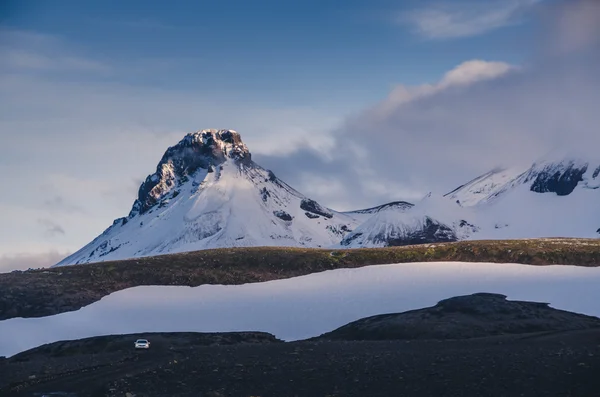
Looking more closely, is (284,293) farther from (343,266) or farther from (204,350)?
(204,350)

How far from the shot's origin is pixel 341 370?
122 feet

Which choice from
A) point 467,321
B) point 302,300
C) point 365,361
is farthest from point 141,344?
point 467,321

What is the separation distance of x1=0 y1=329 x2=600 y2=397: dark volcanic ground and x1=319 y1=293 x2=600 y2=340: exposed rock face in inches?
182

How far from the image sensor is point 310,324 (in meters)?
60.7

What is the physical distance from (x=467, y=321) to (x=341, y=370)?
2118 centimetres

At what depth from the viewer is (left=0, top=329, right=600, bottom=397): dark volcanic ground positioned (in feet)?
105

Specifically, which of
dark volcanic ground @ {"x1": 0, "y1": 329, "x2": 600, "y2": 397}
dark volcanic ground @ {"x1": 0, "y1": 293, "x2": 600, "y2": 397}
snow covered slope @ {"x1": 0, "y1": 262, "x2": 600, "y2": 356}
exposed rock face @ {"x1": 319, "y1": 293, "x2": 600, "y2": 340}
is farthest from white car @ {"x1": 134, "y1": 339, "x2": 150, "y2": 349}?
exposed rock face @ {"x1": 319, "y1": 293, "x2": 600, "y2": 340}

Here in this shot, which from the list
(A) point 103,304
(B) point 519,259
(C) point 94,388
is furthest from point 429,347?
(B) point 519,259

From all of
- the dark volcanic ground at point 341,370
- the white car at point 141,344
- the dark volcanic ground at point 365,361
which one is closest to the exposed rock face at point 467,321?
the dark volcanic ground at point 365,361

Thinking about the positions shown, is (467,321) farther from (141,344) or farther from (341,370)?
(141,344)

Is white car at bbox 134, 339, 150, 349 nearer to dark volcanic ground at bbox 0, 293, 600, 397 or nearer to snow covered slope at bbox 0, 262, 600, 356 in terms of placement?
dark volcanic ground at bbox 0, 293, 600, 397

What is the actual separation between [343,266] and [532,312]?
26.1 meters

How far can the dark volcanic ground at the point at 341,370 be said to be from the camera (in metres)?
32.0

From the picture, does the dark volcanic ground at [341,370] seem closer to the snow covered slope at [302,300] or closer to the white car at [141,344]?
the white car at [141,344]
